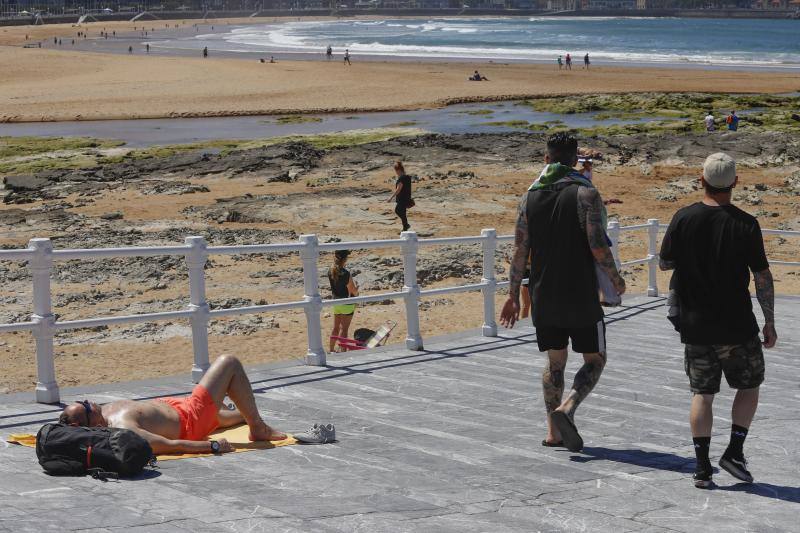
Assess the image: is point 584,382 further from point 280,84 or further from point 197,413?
point 280,84

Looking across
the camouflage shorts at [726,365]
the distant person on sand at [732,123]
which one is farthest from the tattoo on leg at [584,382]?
the distant person on sand at [732,123]

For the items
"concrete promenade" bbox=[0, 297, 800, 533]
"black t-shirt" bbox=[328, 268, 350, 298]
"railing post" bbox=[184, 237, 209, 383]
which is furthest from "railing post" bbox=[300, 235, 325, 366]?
"black t-shirt" bbox=[328, 268, 350, 298]

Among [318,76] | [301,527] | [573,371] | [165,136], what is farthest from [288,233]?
[318,76]

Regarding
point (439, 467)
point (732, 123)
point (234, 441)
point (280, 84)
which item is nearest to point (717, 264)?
point (439, 467)

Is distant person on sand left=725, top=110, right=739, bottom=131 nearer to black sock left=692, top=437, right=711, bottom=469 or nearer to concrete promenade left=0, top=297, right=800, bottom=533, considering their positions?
concrete promenade left=0, top=297, right=800, bottom=533

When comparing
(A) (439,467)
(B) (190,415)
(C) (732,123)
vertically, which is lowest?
(C) (732,123)

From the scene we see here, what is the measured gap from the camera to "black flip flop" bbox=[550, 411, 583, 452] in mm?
7180

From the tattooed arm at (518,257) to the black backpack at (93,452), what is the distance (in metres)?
2.50

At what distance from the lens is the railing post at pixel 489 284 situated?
1207 centimetres

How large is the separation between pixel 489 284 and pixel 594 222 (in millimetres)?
5132

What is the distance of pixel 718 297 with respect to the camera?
6430mm

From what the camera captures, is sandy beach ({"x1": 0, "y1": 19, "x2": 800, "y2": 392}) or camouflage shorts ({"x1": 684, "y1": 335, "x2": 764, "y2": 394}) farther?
sandy beach ({"x1": 0, "y1": 19, "x2": 800, "y2": 392})

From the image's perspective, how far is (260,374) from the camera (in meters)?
9.70

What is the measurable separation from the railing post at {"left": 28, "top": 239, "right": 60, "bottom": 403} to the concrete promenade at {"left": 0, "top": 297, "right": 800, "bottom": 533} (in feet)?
0.92
